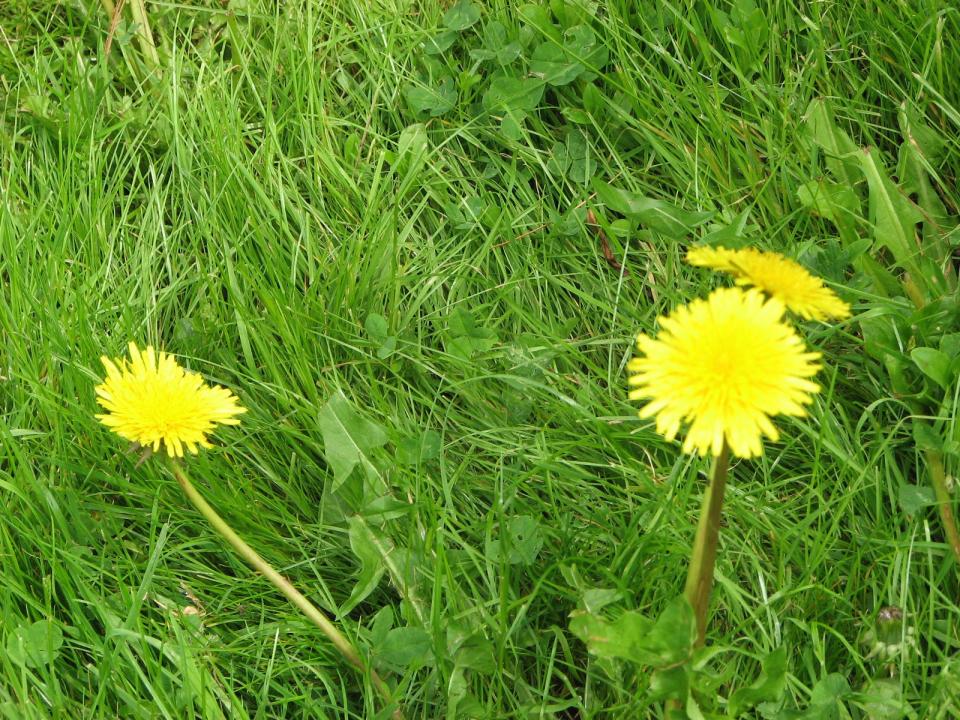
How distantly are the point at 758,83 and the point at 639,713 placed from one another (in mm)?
1346

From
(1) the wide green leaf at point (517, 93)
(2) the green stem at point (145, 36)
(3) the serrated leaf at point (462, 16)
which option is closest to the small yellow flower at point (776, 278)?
(1) the wide green leaf at point (517, 93)

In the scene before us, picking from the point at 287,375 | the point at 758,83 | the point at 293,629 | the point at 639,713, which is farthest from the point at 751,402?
the point at 758,83

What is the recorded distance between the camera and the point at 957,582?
174 cm

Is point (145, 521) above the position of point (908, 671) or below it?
above

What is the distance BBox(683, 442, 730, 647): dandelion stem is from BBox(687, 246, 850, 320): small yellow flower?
0.67 ft

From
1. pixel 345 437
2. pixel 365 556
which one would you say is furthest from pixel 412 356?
pixel 365 556

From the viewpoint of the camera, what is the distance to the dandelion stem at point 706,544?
47.1 inches

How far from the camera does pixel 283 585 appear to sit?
1604mm

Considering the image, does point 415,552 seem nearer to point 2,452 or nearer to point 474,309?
point 474,309

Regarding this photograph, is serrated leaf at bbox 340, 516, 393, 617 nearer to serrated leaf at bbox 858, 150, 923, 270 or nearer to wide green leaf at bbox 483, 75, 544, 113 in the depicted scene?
wide green leaf at bbox 483, 75, 544, 113

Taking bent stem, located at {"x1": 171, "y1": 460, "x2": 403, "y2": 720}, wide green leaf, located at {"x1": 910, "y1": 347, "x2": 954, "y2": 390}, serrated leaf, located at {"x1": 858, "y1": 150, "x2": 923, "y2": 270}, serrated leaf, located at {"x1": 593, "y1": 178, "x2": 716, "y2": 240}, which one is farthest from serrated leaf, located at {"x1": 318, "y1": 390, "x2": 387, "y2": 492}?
serrated leaf, located at {"x1": 858, "y1": 150, "x2": 923, "y2": 270}

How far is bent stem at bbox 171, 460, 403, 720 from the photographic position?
152cm

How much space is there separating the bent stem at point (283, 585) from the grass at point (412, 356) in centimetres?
4

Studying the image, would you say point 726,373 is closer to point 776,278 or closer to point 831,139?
point 776,278
